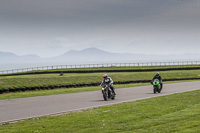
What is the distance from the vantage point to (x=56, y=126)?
11.7m

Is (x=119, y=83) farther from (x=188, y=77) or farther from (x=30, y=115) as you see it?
(x=30, y=115)

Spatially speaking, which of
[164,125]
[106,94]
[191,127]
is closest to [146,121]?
[164,125]

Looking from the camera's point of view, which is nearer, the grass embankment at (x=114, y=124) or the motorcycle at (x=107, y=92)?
the grass embankment at (x=114, y=124)

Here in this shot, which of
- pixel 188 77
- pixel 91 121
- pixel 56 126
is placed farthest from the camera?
pixel 188 77

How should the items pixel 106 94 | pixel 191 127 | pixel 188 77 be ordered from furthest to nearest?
pixel 188 77, pixel 106 94, pixel 191 127

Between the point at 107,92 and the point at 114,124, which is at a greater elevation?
the point at 107,92

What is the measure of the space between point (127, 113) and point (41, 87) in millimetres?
20857

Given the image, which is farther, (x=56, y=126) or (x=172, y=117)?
(x=172, y=117)

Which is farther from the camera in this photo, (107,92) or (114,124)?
(107,92)

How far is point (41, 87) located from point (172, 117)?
912 inches

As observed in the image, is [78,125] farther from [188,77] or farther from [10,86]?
[188,77]

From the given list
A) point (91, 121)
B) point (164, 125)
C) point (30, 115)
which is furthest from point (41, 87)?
point (164, 125)

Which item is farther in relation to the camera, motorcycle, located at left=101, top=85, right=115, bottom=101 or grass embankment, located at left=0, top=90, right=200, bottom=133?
motorcycle, located at left=101, top=85, right=115, bottom=101

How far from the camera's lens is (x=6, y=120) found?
1390 cm
